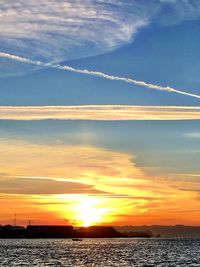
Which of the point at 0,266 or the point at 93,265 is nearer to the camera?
the point at 0,266

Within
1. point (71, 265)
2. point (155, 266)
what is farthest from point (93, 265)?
point (155, 266)

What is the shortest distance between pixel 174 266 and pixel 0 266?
41.6 metres

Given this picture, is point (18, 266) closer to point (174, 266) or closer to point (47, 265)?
point (47, 265)

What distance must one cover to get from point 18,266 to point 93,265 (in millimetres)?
19441

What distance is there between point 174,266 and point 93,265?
20.3 metres

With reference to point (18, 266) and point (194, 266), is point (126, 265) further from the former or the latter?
point (18, 266)

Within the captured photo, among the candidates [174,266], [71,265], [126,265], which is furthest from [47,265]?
[174,266]

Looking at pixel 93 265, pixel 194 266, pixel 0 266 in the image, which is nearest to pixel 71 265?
pixel 93 265

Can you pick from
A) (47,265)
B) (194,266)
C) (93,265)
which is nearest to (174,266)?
(194,266)

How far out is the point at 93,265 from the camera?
156 metres

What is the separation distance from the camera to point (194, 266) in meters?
151

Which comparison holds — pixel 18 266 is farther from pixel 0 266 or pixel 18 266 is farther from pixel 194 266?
→ pixel 194 266

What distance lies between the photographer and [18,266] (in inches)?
5846

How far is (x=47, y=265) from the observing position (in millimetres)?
154250
